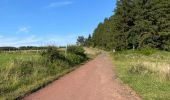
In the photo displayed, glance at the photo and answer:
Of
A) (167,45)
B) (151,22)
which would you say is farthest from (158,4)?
(167,45)

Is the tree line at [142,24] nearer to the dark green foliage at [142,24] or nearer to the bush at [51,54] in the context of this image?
the dark green foliage at [142,24]

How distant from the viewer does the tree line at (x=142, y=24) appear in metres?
67.2

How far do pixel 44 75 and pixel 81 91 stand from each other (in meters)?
7.10

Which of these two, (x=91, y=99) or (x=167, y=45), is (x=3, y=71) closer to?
(x=91, y=99)

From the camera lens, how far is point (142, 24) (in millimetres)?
66438

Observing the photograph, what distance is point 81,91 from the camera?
15297 millimetres

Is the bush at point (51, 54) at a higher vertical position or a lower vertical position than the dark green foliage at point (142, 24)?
lower

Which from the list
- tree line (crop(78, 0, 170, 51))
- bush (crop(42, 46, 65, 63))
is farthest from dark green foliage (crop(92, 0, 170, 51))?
bush (crop(42, 46, 65, 63))

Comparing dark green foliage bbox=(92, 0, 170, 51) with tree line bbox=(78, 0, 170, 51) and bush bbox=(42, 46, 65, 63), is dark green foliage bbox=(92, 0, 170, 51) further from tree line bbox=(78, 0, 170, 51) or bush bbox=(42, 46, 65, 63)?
bush bbox=(42, 46, 65, 63)

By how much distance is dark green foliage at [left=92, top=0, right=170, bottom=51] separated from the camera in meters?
67.2

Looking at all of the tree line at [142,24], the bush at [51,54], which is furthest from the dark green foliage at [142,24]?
the bush at [51,54]

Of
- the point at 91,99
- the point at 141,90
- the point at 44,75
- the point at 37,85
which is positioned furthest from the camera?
the point at 44,75

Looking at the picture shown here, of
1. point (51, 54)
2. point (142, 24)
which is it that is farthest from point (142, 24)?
point (51, 54)

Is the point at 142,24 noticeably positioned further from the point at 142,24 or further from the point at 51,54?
the point at 51,54
